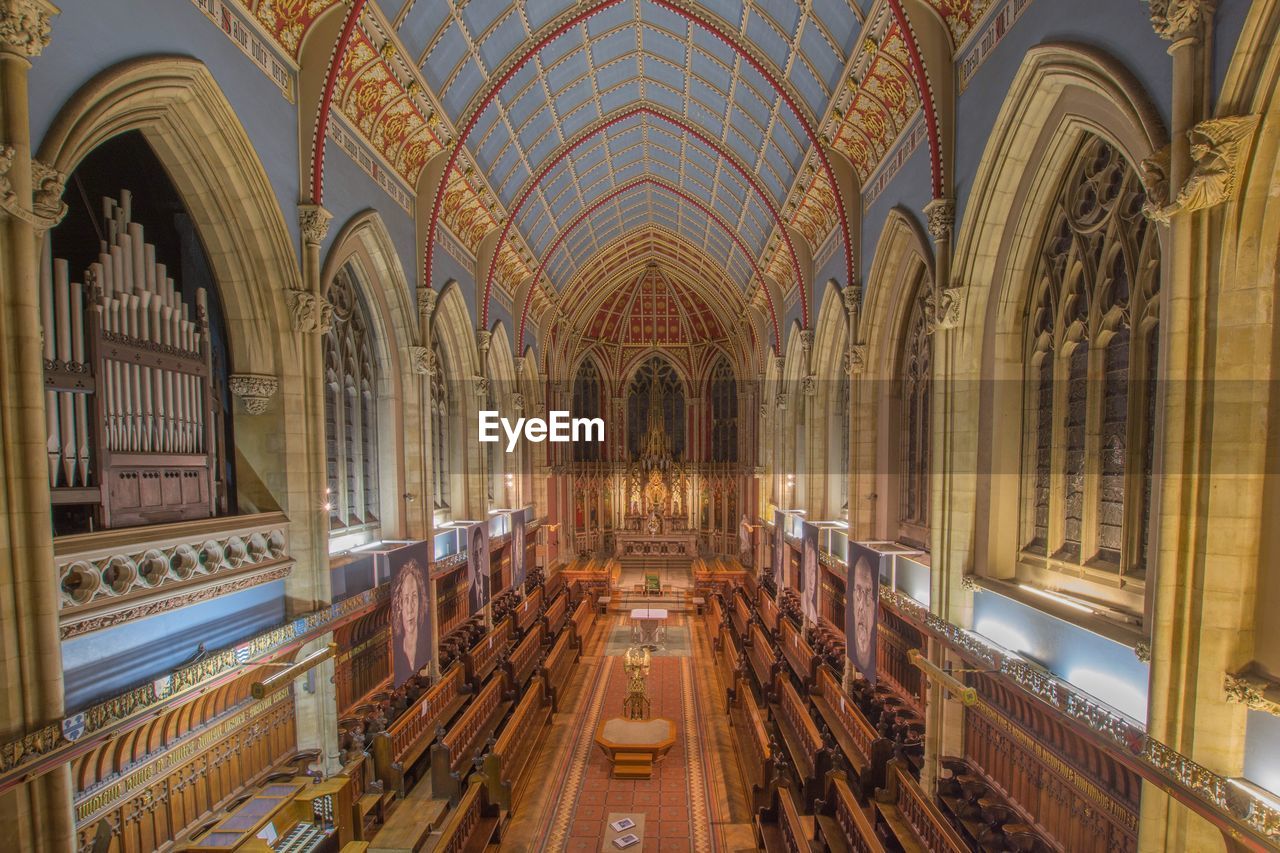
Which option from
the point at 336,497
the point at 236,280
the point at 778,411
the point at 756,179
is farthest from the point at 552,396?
the point at 236,280

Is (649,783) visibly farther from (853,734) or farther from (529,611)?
(529,611)

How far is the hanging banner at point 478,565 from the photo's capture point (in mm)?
15625

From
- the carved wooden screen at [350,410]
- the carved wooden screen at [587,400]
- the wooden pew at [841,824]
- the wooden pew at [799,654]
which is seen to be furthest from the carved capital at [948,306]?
the carved wooden screen at [587,400]

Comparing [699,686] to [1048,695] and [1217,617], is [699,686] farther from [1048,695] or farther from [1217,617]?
[1217,617]

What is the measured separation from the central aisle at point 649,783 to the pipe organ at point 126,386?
→ 24.2ft

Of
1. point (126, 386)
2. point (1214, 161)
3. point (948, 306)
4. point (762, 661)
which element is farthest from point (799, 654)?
point (126, 386)

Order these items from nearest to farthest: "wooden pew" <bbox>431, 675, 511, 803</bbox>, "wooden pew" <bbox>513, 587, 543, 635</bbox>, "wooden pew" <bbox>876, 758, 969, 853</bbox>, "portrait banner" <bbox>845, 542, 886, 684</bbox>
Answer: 1. "wooden pew" <bbox>876, 758, 969, 853</bbox>
2. "wooden pew" <bbox>431, 675, 511, 803</bbox>
3. "portrait banner" <bbox>845, 542, 886, 684</bbox>
4. "wooden pew" <bbox>513, 587, 543, 635</bbox>

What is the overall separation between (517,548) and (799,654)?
9.24 meters

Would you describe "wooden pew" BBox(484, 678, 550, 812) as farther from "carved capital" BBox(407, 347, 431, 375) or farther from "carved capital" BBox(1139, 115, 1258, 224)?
"carved capital" BBox(1139, 115, 1258, 224)

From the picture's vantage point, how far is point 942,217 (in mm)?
8844

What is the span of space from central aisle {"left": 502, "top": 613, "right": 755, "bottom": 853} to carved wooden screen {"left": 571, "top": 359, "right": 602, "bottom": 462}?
16.2 meters

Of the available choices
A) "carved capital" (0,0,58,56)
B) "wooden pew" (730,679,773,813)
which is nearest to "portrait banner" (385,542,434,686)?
"wooden pew" (730,679,773,813)

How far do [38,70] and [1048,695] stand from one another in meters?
11.3

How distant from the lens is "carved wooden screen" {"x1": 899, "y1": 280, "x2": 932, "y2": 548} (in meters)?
11.8
